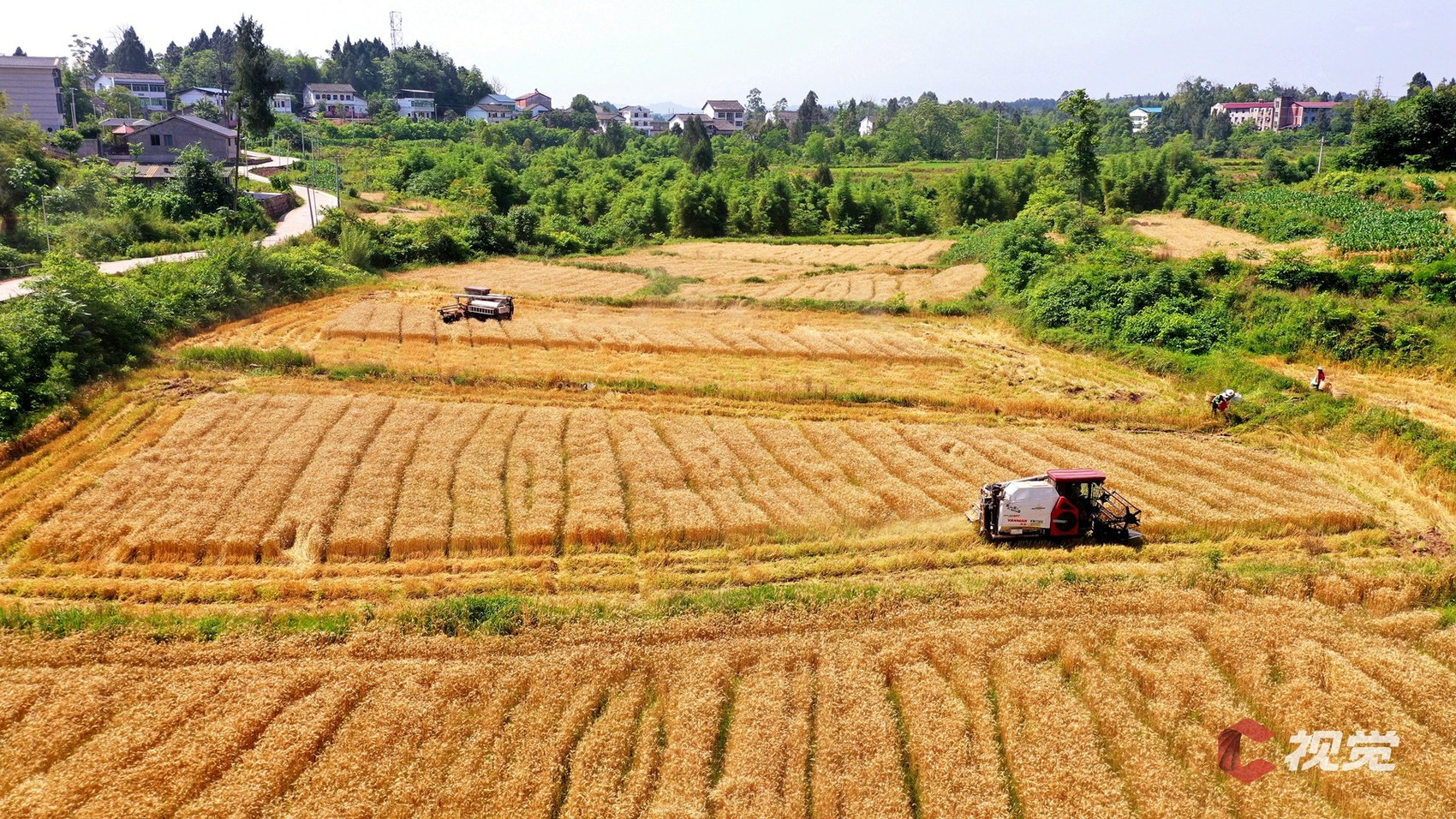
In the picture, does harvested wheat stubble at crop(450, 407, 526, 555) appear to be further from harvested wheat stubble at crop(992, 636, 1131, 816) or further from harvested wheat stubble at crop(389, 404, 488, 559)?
harvested wheat stubble at crop(992, 636, 1131, 816)

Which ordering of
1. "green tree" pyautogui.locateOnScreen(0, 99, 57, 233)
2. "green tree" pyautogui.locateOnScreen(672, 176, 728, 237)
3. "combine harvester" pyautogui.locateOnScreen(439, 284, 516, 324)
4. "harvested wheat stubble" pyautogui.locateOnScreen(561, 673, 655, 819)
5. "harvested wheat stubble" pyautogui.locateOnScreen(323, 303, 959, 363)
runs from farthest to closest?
"green tree" pyautogui.locateOnScreen(672, 176, 728, 237), "green tree" pyautogui.locateOnScreen(0, 99, 57, 233), "combine harvester" pyautogui.locateOnScreen(439, 284, 516, 324), "harvested wheat stubble" pyautogui.locateOnScreen(323, 303, 959, 363), "harvested wheat stubble" pyautogui.locateOnScreen(561, 673, 655, 819)

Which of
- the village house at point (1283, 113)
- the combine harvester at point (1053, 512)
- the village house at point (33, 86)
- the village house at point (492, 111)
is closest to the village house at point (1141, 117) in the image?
the village house at point (1283, 113)

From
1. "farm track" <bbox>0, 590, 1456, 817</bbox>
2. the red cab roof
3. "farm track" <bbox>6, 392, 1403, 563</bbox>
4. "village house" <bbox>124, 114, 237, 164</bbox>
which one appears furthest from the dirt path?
"village house" <bbox>124, 114, 237, 164</bbox>

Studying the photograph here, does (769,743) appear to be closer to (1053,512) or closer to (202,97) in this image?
(1053,512)

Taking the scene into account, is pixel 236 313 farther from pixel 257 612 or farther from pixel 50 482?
pixel 257 612

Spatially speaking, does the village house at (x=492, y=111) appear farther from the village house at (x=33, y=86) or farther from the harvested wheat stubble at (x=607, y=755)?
the harvested wheat stubble at (x=607, y=755)

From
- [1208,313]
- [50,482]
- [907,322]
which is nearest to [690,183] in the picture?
[907,322]

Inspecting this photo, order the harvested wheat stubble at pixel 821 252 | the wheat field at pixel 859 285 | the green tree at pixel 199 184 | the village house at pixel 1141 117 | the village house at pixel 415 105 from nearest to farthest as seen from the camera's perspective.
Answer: the wheat field at pixel 859 285
the green tree at pixel 199 184
the harvested wheat stubble at pixel 821 252
the village house at pixel 415 105
the village house at pixel 1141 117
